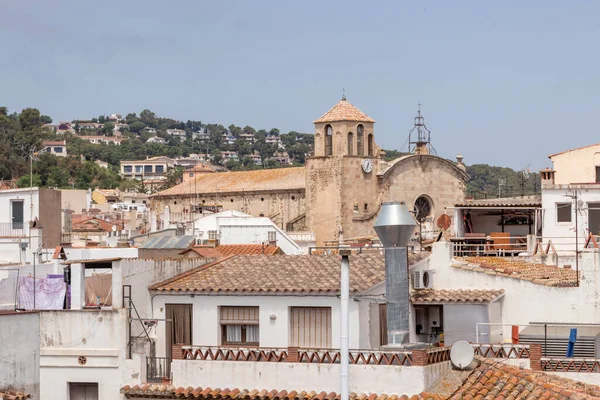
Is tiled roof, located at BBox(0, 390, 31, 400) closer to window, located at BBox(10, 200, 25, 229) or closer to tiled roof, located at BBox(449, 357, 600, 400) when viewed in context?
tiled roof, located at BBox(449, 357, 600, 400)

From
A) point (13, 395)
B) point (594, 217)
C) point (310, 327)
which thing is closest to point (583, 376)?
point (310, 327)

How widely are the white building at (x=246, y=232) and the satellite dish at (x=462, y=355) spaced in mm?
27885

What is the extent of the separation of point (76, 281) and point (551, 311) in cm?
976

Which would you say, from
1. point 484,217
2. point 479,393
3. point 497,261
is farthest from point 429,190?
point 479,393

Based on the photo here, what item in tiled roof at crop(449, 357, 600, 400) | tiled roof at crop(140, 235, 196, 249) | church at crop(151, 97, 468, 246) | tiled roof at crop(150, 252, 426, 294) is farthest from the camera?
church at crop(151, 97, 468, 246)

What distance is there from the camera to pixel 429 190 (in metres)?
92.2

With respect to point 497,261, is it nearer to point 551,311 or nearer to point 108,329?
point 551,311

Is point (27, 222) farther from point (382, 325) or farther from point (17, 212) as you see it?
point (382, 325)

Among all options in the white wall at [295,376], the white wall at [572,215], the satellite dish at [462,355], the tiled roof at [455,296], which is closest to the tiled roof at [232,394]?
the white wall at [295,376]

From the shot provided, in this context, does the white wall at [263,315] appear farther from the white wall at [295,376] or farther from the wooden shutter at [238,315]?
the white wall at [295,376]

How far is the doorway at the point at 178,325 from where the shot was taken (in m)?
26.2

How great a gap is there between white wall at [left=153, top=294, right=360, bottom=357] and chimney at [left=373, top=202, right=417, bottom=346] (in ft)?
3.44

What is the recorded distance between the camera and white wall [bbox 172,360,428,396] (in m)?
22.7

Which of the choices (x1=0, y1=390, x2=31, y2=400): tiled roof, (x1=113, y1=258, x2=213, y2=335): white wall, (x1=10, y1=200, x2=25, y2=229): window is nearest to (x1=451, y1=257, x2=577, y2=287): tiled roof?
(x1=113, y1=258, x2=213, y2=335): white wall
